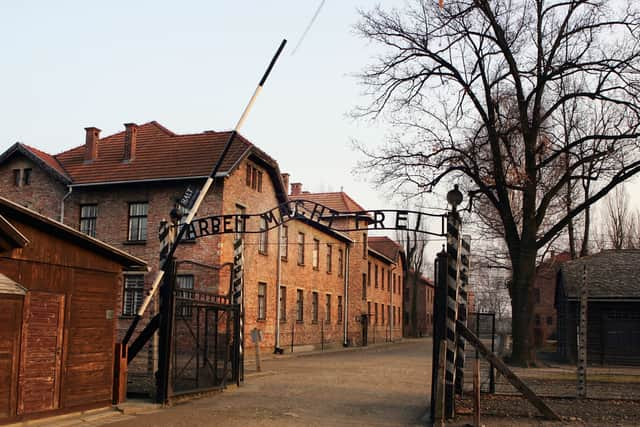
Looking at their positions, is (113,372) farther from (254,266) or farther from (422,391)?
(254,266)

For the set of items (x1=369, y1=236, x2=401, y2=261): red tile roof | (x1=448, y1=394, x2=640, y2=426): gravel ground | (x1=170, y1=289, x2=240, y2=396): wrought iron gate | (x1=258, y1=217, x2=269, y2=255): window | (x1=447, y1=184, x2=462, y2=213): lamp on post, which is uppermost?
(x1=369, y1=236, x2=401, y2=261): red tile roof

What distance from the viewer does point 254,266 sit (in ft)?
110

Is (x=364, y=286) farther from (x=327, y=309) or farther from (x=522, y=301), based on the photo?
(x=522, y=301)

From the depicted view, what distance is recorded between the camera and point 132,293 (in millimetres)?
30469

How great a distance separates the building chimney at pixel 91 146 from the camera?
33416 mm

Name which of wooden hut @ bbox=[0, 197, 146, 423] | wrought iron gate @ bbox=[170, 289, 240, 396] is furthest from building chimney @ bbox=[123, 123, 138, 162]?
wooden hut @ bbox=[0, 197, 146, 423]

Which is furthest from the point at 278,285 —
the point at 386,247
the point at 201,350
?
the point at 386,247

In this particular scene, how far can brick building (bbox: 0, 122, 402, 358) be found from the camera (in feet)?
98.5

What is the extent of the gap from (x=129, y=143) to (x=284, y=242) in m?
10.1

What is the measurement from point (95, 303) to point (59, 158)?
23.8 meters

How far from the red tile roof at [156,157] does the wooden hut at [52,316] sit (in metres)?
16.7

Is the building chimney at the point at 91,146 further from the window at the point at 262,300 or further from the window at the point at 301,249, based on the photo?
the window at the point at 301,249

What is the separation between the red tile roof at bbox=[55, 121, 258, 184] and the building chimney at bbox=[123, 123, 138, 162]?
0.28 meters

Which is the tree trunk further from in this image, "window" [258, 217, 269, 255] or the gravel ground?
"window" [258, 217, 269, 255]
